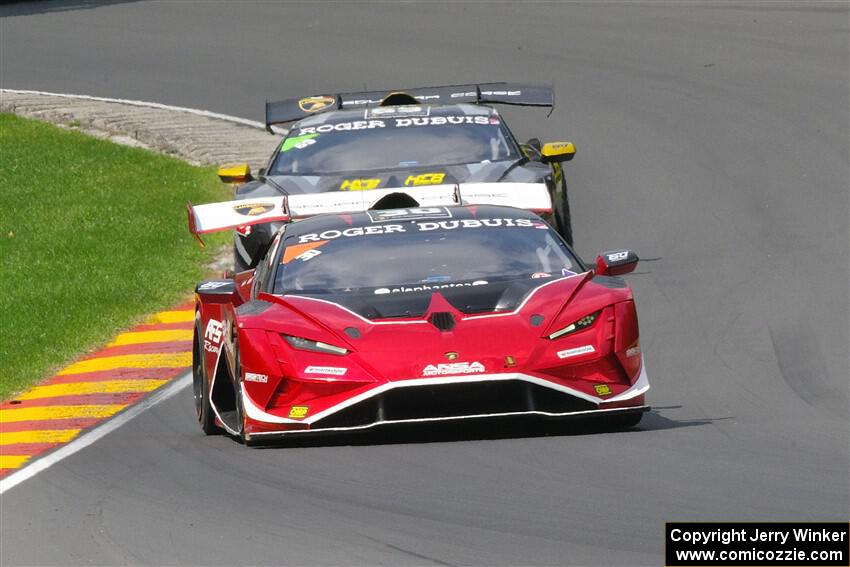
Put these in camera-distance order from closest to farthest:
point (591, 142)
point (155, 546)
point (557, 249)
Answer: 1. point (155, 546)
2. point (557, 249)
3. point (591, 142)

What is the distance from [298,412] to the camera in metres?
8.63

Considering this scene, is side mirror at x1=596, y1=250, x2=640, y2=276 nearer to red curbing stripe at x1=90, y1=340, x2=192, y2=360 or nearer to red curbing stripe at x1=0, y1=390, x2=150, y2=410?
red curbing stripe at x1=0, y1=390, x2=150, y2=410

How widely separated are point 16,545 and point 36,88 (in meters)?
17.6

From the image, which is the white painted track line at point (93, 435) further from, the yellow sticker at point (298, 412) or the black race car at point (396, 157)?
the yellow sticker at point (298, 412)

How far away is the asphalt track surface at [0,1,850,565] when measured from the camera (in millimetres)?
7488

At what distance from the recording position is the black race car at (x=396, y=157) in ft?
43.7

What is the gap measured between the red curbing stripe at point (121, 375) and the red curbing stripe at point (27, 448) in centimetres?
186

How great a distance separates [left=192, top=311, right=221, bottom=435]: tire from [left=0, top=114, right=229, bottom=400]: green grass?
3059mm

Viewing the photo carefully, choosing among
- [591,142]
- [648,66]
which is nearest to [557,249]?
[591,142]

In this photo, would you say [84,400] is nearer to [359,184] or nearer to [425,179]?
[359,184]

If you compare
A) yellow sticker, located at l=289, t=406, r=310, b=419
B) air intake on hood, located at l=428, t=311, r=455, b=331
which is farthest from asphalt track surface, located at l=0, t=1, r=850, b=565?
air intake on hood, located at l=428, t=311, r=455, b=331

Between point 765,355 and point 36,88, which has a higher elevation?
point 765,355

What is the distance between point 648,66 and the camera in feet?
80.0

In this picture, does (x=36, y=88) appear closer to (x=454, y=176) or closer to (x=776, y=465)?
(x=454, y=176)
